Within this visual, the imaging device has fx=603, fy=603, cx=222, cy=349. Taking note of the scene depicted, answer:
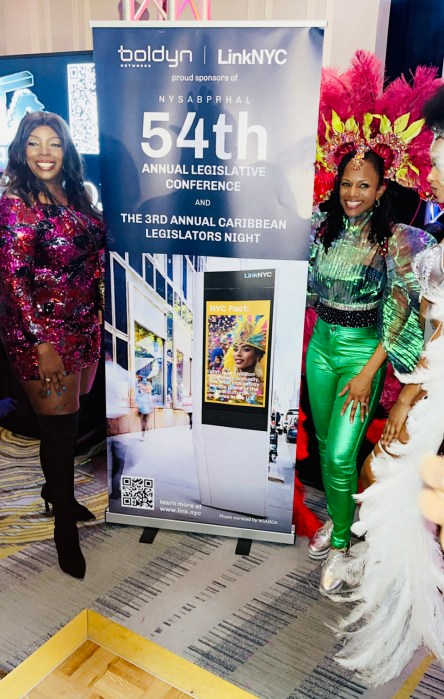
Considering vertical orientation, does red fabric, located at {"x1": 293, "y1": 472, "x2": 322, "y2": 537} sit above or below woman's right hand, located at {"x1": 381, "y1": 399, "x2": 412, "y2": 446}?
below

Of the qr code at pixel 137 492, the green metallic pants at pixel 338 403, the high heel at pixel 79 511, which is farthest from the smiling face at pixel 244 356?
the high heel at pixel 79 511

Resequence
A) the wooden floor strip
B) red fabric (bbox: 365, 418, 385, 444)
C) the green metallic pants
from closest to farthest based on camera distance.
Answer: the wooden floor strip → the green metallic pants → red fabric (bbox: 365, 418, 385, 444)

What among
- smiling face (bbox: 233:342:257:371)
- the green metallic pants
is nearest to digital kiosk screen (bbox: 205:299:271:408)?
smiling face (bbox: 233:342:257:371)

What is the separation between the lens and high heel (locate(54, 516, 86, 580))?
6.91 feet

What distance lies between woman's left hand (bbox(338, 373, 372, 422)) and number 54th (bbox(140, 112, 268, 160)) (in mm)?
782

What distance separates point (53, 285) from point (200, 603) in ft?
3.78

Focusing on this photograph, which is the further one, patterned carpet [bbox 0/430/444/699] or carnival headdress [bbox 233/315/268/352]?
carnival headdress [bbox 233/315/268/352]

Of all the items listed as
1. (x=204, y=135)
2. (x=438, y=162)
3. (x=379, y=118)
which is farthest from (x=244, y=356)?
(x=438, y=162)

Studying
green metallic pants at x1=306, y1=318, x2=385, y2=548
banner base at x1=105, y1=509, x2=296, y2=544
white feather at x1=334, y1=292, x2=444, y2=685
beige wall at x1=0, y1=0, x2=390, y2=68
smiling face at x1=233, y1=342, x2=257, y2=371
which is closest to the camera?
white feather at x1=334, y1=292, x2=444, y2=685

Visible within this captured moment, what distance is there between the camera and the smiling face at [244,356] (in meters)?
2.14

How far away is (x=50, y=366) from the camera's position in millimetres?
1998

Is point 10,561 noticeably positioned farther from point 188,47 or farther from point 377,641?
point 188,47

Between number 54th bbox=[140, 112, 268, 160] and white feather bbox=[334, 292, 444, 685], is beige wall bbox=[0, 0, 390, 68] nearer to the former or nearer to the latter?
number 54th bbox=[140, 112, 268, 160]

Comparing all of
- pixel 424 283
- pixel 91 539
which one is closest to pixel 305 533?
pixel 91 539
